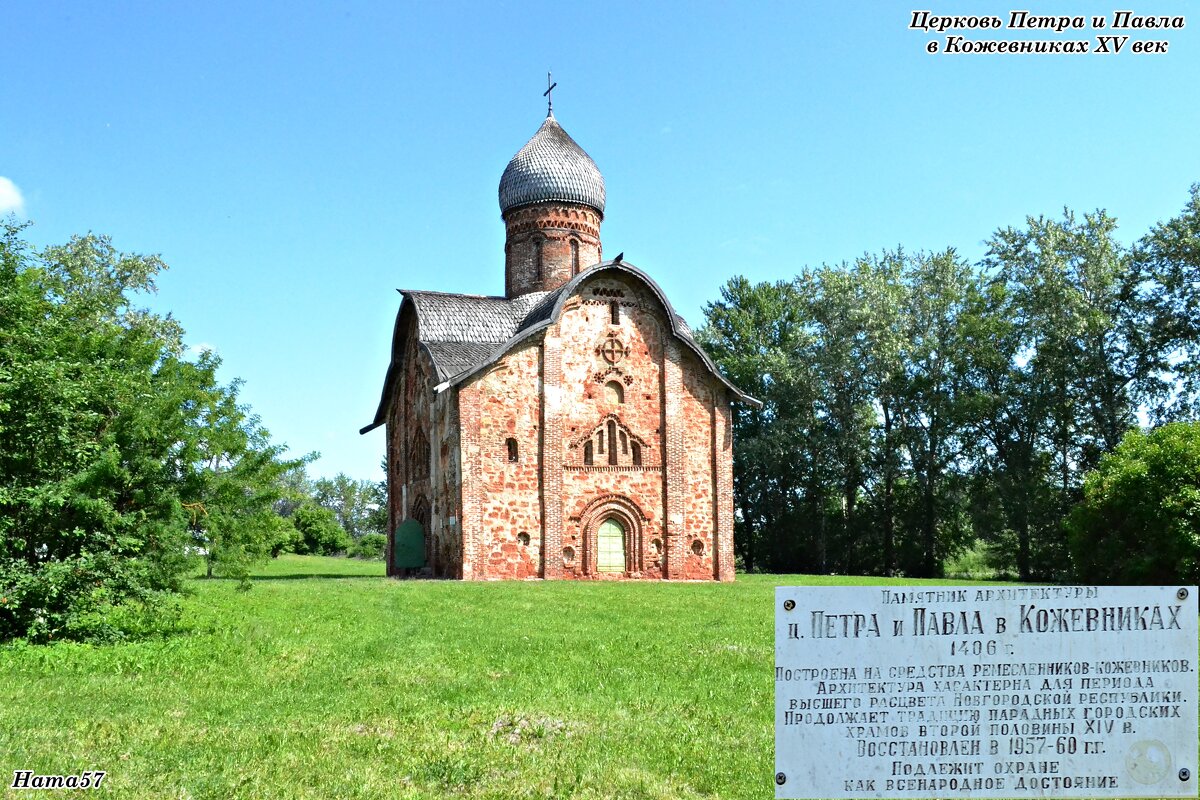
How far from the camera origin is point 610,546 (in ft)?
88.2

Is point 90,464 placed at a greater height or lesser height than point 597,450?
lesser

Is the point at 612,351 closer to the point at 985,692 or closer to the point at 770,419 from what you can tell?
the point at 770,419

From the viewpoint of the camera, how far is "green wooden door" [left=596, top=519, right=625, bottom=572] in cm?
2675

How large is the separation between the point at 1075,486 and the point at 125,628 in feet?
100

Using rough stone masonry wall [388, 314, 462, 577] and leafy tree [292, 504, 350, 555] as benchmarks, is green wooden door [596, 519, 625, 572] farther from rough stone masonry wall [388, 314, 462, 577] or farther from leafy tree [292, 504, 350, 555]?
leafy tree [292, 504, 350, 555]

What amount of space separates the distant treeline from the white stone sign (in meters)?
27.9

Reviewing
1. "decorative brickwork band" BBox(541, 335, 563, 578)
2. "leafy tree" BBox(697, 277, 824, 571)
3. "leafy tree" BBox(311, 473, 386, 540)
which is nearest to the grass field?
"decorative brickwork band" BBox(541, 335, 563, 578)

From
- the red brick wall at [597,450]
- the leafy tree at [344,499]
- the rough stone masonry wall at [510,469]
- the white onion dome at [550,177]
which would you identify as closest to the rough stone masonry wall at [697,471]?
the red brick wall at [597,450]

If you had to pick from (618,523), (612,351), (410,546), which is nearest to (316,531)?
(410,546)

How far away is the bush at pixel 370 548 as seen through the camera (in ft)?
194

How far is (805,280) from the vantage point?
129 feet

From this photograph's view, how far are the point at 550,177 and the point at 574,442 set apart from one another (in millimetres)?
9277

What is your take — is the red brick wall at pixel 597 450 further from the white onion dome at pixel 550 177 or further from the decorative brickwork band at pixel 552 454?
the white onion dome at pixel 550 177

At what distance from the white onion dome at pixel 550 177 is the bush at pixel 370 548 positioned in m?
31.0
